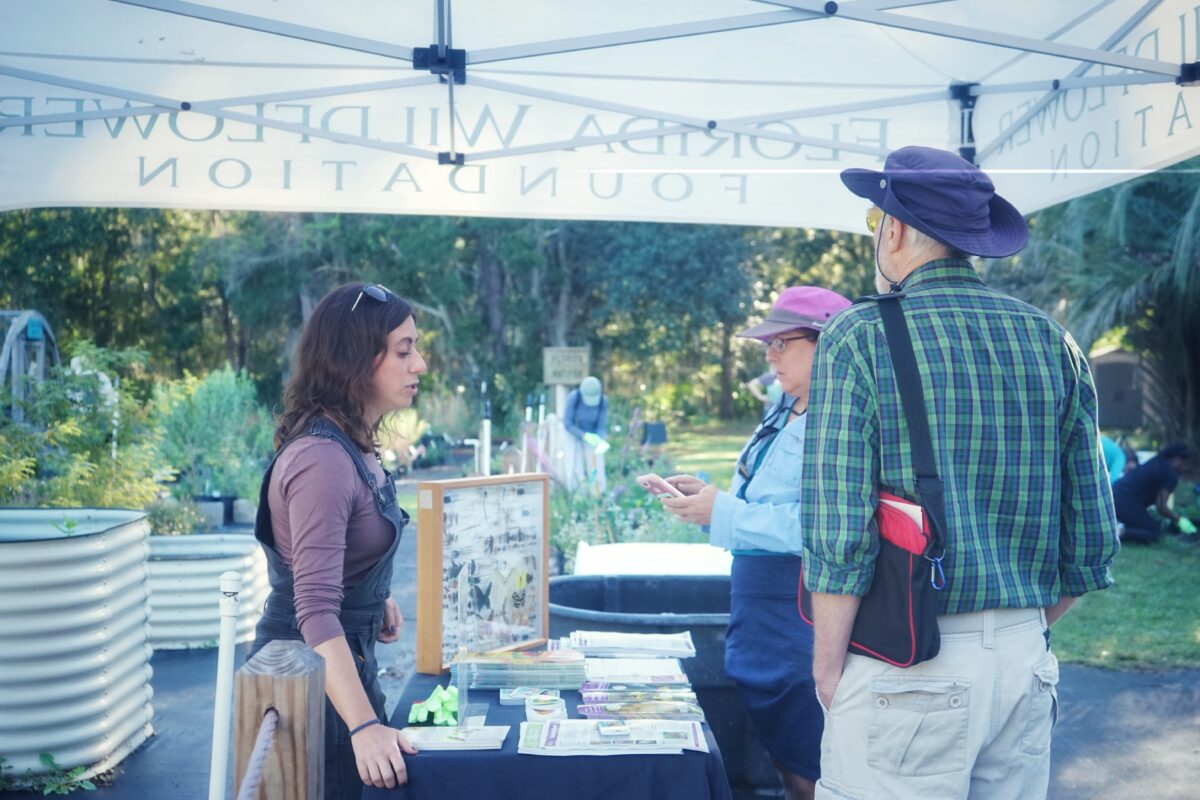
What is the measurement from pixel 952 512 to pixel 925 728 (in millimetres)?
366

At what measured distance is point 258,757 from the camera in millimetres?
1768

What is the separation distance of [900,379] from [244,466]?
11.7m

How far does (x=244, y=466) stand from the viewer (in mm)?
12617

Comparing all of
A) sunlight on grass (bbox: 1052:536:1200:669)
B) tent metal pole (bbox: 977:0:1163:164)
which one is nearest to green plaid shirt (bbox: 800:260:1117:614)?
tent metal pole (bbox: 977:0:1163:164)

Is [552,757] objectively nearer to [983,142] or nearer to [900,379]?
[900,379]

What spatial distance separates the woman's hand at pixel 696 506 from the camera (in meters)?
3.00

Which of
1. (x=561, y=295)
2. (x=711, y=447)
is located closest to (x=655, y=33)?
(x=561, y=295)

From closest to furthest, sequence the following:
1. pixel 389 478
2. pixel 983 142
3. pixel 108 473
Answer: pixel 389 478 → pixel 983 142 → pixel 108 473

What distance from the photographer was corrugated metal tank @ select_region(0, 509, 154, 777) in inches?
172

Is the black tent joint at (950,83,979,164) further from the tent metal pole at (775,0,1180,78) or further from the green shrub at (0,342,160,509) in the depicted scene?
the green shrub at (0,342,160,509)

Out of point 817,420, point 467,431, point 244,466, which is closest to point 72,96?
point 817,420

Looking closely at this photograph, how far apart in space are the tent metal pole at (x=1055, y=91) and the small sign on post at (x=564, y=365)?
1187 cm

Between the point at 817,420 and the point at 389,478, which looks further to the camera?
the point at 389,478

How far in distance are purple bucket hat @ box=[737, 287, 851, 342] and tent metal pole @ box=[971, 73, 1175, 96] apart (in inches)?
54.9
